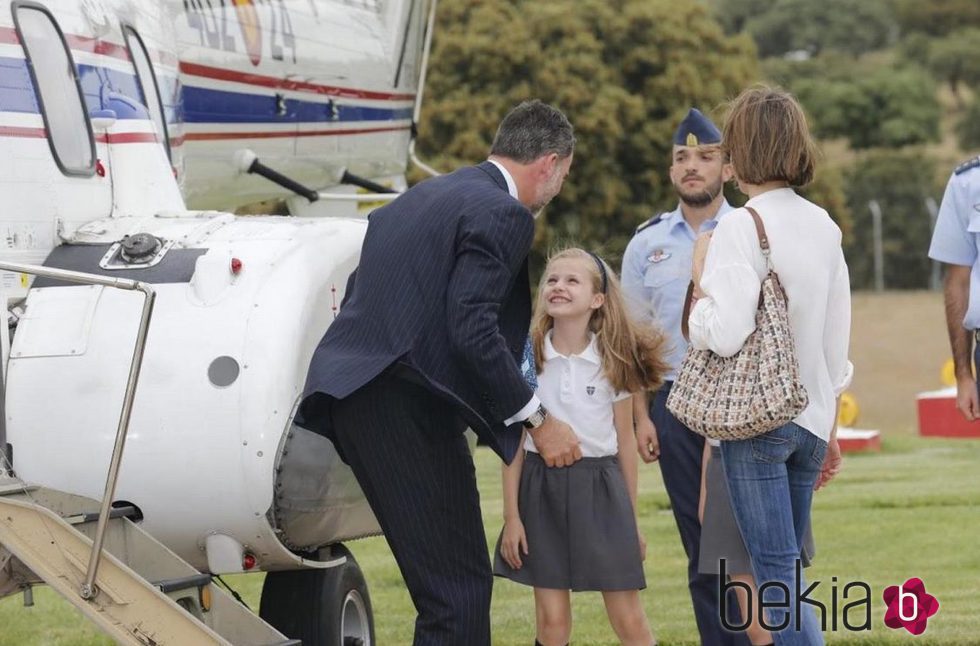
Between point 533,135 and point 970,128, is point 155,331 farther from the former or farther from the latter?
point 970,128

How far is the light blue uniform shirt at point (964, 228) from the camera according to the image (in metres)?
6.52

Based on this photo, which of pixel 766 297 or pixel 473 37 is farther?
pixel 473 37

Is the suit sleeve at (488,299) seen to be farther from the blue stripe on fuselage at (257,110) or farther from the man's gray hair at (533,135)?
the blue stripe on fuselage at (257,110)

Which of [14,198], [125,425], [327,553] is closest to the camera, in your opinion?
[125,425]

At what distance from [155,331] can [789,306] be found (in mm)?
2128

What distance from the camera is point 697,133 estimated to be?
23.4 feet

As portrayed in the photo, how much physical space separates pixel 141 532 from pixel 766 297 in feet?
7.03

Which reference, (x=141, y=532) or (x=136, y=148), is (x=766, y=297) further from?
(x=136, y=148)

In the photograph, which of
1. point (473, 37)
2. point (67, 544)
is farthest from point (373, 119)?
point (473, 37)

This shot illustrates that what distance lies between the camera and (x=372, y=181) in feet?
42.8

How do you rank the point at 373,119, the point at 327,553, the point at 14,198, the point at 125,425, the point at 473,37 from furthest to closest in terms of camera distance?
1. the point at 473,37
2. the point at 373,119
3. the point at 327,553
4. the point at 14,198
5. the point at 125,425

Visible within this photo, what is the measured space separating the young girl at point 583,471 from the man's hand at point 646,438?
0.24 meters

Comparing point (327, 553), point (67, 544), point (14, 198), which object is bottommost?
point (327, 553)

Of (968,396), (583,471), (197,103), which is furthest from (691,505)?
(197,103)
